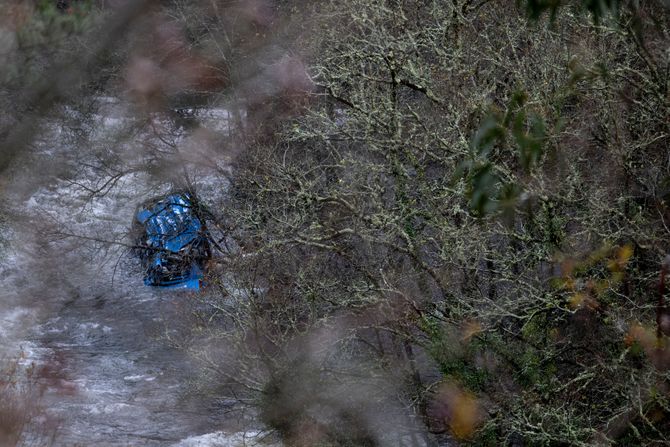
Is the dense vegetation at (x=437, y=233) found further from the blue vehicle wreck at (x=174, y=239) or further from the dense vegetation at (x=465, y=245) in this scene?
the blue vehicle wreck at (x=174, y=239)

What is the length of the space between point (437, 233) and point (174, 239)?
7.60 meters

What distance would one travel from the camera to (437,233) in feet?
36.7

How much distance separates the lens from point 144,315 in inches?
727

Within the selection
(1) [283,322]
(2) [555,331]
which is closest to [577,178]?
(2) [555,331]

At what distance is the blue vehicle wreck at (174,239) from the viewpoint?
1694 cm

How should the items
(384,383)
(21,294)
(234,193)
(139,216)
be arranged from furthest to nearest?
1. (21,294)
2. (139,216)
3. (234,193)
4. (384,383)

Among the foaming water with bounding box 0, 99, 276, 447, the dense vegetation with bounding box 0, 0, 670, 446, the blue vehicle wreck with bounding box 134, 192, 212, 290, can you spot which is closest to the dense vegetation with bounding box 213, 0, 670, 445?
the dense vegetation with bounding box 0, 0, 670, 446

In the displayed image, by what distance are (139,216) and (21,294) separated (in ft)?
11.5

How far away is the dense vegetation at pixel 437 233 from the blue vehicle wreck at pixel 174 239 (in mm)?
1731

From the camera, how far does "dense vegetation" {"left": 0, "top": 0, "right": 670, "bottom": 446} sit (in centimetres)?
898

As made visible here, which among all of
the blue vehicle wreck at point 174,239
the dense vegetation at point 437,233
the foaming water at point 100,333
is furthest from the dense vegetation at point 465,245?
the blue vehicle wreck at point 174,239

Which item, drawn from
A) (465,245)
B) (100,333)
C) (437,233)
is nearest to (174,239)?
(100,333)

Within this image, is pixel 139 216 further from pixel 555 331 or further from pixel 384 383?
pixel 555 331

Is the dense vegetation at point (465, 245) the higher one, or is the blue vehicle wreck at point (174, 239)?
the blue vehicle wreck at point (174, 239)
